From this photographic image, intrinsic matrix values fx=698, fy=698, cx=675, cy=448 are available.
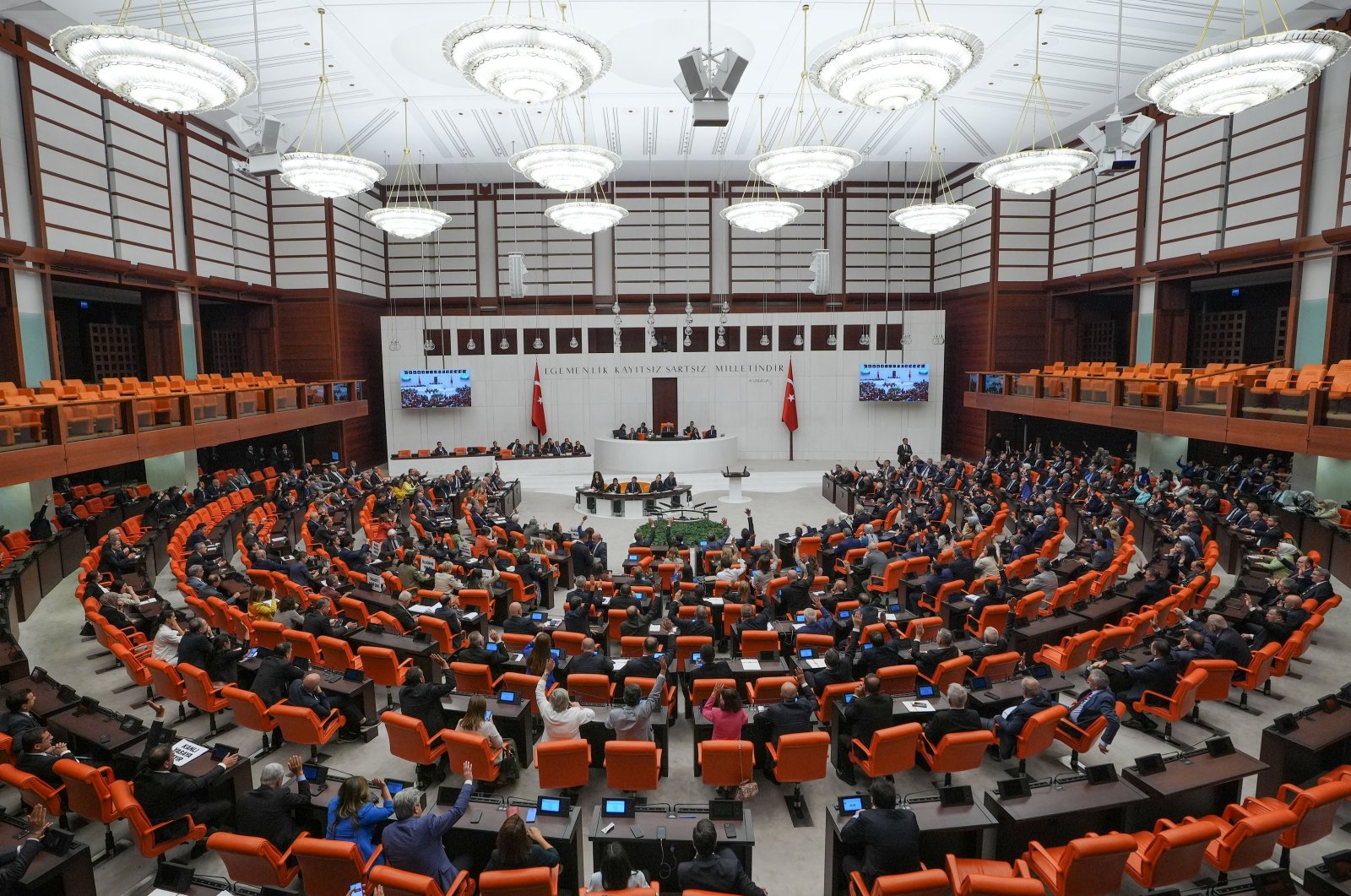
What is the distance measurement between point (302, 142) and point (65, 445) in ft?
42.8

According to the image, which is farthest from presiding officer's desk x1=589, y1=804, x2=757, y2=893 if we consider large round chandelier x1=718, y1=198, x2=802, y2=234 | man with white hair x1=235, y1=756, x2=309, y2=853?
large round chandelier x1=718, y1=198, x2=802, y2=234

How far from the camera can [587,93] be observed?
17.5 m

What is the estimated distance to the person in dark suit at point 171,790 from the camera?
4.96 metres

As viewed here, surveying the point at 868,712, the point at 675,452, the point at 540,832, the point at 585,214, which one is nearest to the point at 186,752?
the point at 540,832

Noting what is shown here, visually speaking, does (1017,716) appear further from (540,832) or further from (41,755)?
(41,755)

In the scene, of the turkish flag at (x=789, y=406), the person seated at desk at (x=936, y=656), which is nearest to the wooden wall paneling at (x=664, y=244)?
the turkish flag at (x=789, y=406)

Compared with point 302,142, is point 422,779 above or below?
below

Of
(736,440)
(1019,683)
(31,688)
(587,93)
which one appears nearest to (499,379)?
(736,440)

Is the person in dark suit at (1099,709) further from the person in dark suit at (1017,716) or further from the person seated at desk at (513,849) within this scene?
the person seated at desk at (513,849)

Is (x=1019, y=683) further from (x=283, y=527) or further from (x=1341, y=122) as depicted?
(x=1341, y=122)

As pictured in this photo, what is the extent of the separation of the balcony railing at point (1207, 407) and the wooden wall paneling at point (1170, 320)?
3.22 m

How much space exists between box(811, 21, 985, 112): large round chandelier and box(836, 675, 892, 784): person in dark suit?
637cm

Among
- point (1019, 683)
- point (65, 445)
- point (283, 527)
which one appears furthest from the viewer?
point (283, 527)

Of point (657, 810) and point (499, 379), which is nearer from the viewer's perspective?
point (657, 810)
